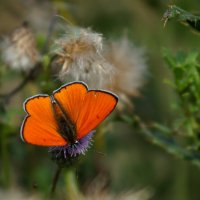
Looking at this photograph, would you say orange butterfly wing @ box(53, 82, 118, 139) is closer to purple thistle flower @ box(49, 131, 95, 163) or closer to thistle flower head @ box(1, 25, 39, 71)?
purple thistle flower @ box(49, 131, 95, 163)

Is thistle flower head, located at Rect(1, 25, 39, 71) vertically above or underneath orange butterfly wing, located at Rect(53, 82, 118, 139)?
underneath

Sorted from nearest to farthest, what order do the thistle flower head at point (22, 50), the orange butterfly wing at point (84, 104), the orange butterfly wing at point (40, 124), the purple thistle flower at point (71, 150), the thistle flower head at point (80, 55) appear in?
the orange butterfly wing at point (40, 124), the orange butterfly wing at point (84, 104), the purple thistle flower at point (71, 150), the thistle flower head at point (80, 55), the thistle flower head at point (22, 50)

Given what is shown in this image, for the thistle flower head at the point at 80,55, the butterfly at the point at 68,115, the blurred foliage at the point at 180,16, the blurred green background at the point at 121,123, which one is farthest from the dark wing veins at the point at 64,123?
the blurred green background at the point at 121,123

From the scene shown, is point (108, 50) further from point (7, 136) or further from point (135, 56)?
point (7, 136)

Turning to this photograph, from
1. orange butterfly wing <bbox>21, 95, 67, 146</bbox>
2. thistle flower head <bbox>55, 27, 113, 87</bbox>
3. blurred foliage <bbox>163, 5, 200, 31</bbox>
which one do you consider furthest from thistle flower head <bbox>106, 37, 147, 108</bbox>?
blurred foliage <bbox>163, 5, 200, 31</bbox>

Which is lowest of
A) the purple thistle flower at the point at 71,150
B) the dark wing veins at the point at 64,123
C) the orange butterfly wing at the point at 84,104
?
the purple thistle flower at the point at 71,150

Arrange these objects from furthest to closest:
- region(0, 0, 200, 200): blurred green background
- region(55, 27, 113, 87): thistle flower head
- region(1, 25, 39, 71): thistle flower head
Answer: region(0, 0, 200, 200): blurred green background → region(1, 25, 39, 71): thistle flower head → region(55, 27, 113, 87): thistle flower head

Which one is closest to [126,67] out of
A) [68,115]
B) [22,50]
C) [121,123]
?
[22,50]

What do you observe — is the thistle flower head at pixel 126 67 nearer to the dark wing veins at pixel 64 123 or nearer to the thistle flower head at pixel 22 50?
the thistle flower head at pixel 22 50
